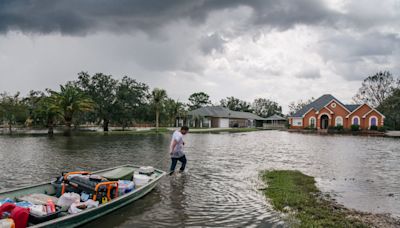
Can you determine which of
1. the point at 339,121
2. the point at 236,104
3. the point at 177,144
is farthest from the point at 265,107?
the point at 177,144

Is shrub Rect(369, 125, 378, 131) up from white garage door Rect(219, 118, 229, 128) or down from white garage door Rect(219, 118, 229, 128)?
down

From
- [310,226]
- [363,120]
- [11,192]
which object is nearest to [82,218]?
[11,192]

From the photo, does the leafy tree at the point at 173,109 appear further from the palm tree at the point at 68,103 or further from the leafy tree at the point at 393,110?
the leafy tree at the point at 393,110

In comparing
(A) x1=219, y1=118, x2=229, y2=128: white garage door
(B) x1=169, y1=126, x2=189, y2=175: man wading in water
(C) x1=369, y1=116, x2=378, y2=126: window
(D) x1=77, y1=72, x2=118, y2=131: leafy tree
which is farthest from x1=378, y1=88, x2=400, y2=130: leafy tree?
(B) x1=169, y1=126, x2=189, y2=175: man wading in water

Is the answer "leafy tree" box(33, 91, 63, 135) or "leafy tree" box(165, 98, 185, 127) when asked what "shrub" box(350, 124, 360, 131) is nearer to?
"leafy tree" box(165, 98, 185, 127)

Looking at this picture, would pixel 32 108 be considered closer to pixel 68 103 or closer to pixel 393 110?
pixel 68 103

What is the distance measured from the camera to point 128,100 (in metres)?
48.7

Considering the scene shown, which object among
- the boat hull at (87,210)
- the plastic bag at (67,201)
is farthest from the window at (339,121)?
Answer: the plastic bag at (67,201)

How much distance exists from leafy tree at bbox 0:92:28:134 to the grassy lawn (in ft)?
154

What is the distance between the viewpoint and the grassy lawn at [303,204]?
20.3 feet

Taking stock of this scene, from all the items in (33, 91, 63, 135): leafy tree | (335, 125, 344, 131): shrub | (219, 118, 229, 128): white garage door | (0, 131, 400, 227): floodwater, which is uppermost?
(33, 91, 63, 135): leafy tree

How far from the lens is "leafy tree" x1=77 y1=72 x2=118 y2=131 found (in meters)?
47.0

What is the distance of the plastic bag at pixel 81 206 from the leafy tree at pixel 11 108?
→ 4604cm

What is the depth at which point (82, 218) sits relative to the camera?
19.1ft
